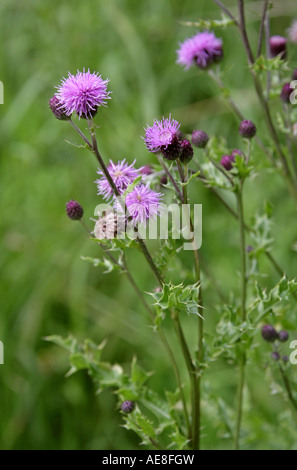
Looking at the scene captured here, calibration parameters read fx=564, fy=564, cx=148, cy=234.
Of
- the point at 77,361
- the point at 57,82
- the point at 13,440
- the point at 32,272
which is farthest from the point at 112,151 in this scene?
the point at 77,361

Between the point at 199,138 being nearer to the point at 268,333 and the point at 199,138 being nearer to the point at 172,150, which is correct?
the point at 172,150

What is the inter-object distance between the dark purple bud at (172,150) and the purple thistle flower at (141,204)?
0.07 m

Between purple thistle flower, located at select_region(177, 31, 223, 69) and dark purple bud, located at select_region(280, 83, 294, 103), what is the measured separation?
0.77ft

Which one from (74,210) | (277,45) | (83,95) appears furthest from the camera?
(277,45)

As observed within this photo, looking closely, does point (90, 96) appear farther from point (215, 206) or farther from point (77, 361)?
point (215, 206)

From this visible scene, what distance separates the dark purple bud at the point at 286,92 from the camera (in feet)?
4.73

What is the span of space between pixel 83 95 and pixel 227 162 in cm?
44

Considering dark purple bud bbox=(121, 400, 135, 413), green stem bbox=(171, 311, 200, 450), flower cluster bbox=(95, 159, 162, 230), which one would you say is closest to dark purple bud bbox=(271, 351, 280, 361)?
green stem bbox=(171, 311, 200, 450)

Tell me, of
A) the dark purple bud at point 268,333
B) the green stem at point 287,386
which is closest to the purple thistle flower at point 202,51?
the dark purple bud at point 268,333

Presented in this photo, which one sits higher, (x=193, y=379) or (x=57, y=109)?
(x=57, y=109)

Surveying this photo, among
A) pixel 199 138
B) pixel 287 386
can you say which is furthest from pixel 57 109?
pixel 287 386

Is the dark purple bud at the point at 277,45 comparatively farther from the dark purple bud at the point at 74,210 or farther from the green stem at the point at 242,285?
the dark purple bud at the point at 74,210

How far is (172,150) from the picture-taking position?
3.39 feet

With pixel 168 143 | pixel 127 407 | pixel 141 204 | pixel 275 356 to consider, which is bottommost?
pixel 127 407
